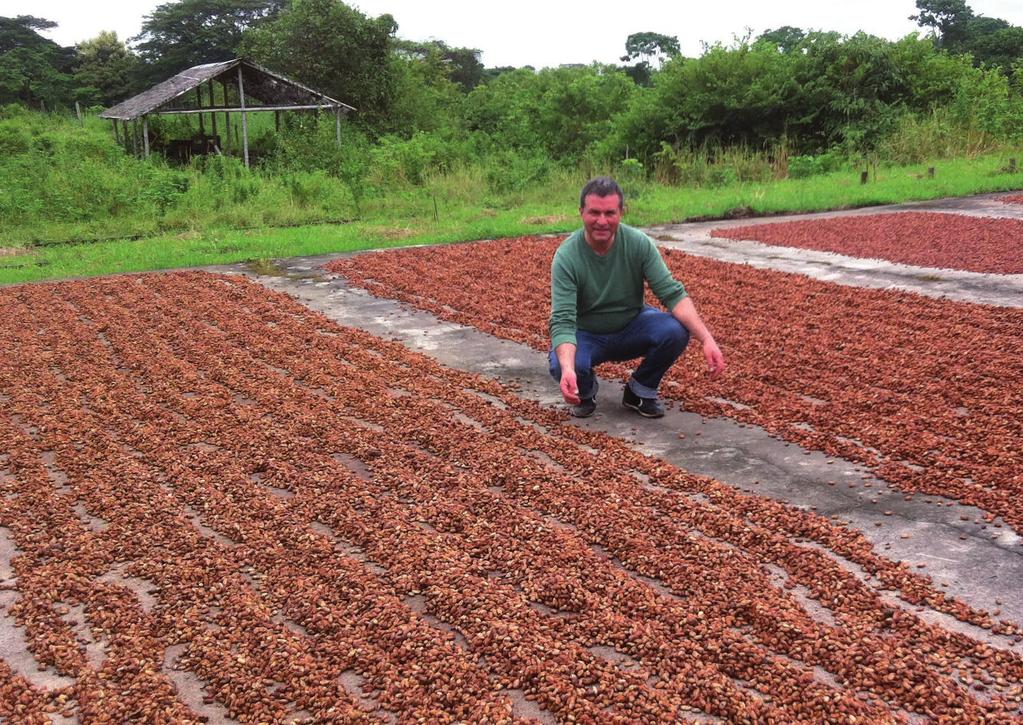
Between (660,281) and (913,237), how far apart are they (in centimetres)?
742

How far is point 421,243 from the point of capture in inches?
484

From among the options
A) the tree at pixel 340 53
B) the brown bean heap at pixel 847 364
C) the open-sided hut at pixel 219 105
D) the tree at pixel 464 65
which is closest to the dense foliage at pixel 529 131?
the tree at pixel 340 53

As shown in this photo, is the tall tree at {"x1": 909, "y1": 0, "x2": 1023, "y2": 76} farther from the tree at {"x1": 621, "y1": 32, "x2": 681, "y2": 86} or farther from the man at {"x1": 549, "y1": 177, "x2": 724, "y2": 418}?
the man at {"x1": 549, "y1": 177, "x2": 724, "y2": 418}

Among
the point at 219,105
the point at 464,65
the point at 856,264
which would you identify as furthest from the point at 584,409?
the point at 464,65

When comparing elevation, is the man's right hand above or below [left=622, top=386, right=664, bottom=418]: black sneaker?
above

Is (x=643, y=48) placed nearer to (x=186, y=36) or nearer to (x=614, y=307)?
(x=186, y=36)

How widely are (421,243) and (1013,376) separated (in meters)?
8.34

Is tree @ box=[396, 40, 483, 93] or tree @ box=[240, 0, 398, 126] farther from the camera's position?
tree @ box=[396, 40, 483, 93]

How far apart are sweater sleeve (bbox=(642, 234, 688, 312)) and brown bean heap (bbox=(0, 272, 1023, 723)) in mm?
913

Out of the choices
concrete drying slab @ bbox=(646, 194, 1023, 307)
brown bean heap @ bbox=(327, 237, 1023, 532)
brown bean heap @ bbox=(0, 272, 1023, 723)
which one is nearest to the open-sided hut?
concrete drying slab @ bbox=(646, 194, 1023, 307)

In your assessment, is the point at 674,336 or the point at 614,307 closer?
the point at 674,336

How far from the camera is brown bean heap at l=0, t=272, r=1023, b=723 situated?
264cm

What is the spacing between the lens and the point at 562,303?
4.96m

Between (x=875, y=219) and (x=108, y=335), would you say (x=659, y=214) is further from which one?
(x=108, y=335)
